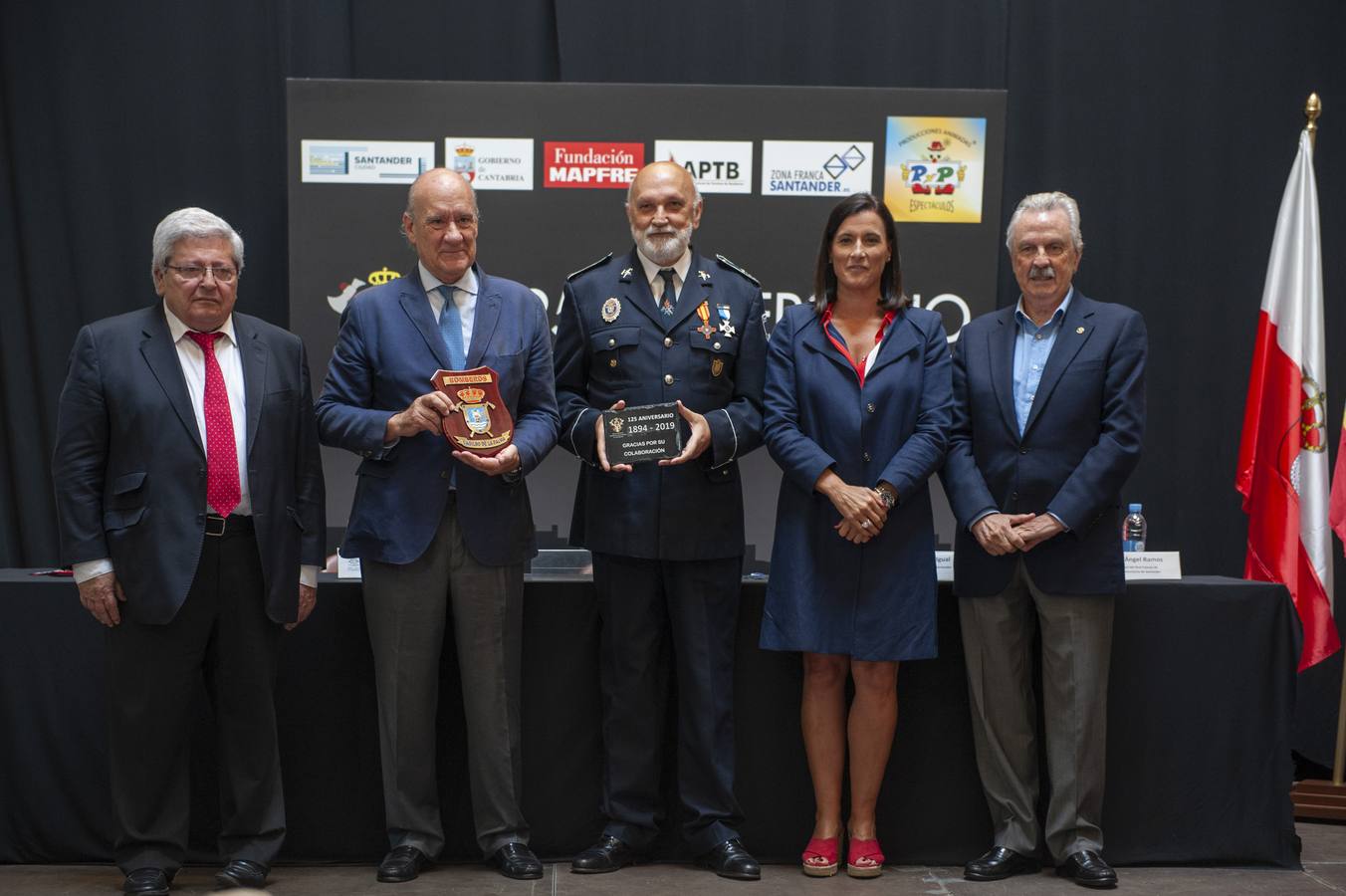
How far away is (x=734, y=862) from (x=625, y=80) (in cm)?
313

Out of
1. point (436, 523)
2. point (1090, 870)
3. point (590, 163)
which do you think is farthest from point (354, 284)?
point (1090, 870)

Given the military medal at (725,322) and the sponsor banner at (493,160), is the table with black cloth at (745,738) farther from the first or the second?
the sponsor banner at (493,160)

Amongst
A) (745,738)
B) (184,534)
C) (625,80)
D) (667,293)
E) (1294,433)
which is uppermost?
(625,80)

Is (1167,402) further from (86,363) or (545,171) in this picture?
(86,363)

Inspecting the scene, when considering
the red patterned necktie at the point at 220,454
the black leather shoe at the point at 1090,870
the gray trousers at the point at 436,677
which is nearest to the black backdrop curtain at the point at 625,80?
the red patterned necktie at the point at 220,454

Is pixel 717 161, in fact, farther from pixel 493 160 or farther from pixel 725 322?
pixel 725 322

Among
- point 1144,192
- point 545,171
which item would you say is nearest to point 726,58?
point 545,171

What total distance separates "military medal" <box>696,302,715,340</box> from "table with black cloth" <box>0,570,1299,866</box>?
2.40 ft

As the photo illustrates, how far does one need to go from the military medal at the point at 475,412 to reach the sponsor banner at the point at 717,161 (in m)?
1.92

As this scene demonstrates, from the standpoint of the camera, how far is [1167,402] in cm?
529

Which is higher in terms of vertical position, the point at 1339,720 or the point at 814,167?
the point at 814,167

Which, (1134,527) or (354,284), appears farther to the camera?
(354,284)

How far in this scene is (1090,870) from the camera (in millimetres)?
3291

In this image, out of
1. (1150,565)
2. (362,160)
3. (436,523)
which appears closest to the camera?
(436,523)
